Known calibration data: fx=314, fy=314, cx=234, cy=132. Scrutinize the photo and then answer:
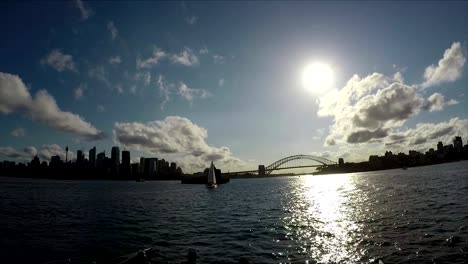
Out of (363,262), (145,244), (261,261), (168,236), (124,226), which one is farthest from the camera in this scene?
(124,226)

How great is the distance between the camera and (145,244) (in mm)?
30172

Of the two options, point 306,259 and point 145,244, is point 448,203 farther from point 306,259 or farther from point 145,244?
point 145,244

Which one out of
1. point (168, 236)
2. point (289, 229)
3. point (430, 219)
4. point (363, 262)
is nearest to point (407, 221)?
point (430, 219)

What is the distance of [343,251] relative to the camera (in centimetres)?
2534

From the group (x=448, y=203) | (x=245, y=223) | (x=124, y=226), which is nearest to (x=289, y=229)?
(x=245, y=223)

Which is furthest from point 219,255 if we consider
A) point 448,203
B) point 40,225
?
point 448,203

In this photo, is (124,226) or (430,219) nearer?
(430,219)

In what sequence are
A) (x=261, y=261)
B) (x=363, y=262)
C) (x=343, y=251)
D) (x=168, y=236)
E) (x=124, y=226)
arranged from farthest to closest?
(x=124, y=226)
(x=168, y=236)
(x=343, y=251)
(x=261, y=261)
(x=363, y=262)

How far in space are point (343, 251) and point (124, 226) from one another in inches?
1107

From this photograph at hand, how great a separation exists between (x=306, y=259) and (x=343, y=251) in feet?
12.0

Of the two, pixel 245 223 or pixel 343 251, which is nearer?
pixel 343 251

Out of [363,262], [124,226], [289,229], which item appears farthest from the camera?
[124,226]

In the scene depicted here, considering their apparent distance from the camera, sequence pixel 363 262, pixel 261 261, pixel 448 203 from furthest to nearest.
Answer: pixel 448 203 < pixel 261 261 < pixel 363 262

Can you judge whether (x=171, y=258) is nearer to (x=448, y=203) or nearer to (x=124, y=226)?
(x=124, y=226)
